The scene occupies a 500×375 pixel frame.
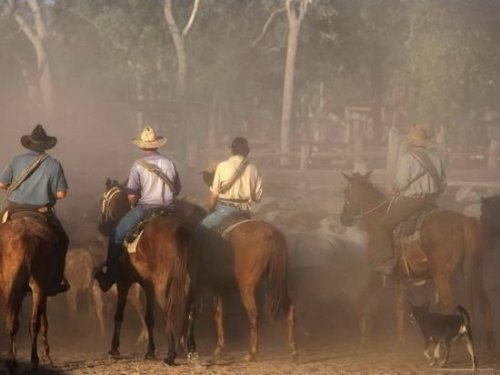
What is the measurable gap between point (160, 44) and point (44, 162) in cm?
4381

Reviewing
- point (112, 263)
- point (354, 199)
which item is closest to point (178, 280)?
point (112, 263)

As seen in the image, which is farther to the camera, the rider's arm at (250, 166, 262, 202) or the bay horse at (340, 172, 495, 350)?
the rider's arm at (250, 166, 262, 202)

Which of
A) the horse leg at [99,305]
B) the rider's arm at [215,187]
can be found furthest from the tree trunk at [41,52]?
the rider's arm at [215,187]

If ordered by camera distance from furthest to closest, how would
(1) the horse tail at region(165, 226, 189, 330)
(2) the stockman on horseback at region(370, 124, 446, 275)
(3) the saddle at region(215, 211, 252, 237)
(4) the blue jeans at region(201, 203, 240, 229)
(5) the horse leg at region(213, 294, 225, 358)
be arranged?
(2) the stockman on horseback at region(370, 124, 446, 275) → (4) the blue jeans at region(201, 203, 240, 229) → (5) the horse leg at region(213, 294, 225, 358) → (3) the saddle at region(215, 211, 252, 237) → (1) the horse tail at region(165, 226, 189, 330)

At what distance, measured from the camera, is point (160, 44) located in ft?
175

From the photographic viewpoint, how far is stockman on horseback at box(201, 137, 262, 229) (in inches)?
446

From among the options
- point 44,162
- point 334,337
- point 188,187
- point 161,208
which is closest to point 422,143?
point 334,337

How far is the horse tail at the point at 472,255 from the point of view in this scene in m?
11.3

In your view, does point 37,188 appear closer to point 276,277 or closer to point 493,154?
point 276,277

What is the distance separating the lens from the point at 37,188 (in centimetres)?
1030

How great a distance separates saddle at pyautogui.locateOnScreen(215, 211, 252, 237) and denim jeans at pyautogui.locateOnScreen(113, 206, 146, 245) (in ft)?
3.21

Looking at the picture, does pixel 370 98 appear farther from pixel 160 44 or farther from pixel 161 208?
pixel 161 208

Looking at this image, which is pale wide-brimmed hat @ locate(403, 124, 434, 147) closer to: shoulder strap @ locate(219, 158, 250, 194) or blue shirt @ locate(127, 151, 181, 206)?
shoulder strap @ locate(219, 158, 250, 194)

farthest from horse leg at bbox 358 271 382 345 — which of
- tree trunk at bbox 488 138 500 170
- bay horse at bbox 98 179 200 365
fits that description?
tree trunk at bbox 488 138 500 170
